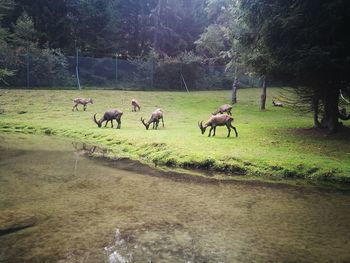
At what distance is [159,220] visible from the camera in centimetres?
1090

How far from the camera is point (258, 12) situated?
792 inches

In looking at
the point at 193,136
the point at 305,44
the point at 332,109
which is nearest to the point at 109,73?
the point at 193,136

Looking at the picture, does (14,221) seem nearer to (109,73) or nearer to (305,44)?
(305,44)

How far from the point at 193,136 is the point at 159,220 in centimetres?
1058

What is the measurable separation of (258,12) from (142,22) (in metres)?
44.1

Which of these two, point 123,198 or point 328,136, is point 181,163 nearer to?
point 123,198

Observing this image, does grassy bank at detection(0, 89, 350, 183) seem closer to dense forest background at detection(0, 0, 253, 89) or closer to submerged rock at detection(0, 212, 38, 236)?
dense forest background at detection(0, 0, 253, 89)

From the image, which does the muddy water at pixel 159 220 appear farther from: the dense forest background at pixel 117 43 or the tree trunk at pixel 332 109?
Result: the dense forest background at pixel 117 43

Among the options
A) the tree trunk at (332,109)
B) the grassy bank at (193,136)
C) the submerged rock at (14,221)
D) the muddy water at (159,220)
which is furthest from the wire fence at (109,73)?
the submerged rock at (14,221)

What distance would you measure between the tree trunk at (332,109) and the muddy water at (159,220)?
825cm

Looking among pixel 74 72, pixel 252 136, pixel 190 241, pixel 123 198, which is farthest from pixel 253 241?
pixel 74 72

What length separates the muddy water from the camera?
8.82 metres

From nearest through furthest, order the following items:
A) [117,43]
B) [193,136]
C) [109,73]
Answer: [193,136]
[109,73]
[117,43]

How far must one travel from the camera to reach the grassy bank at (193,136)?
15.8 meters
